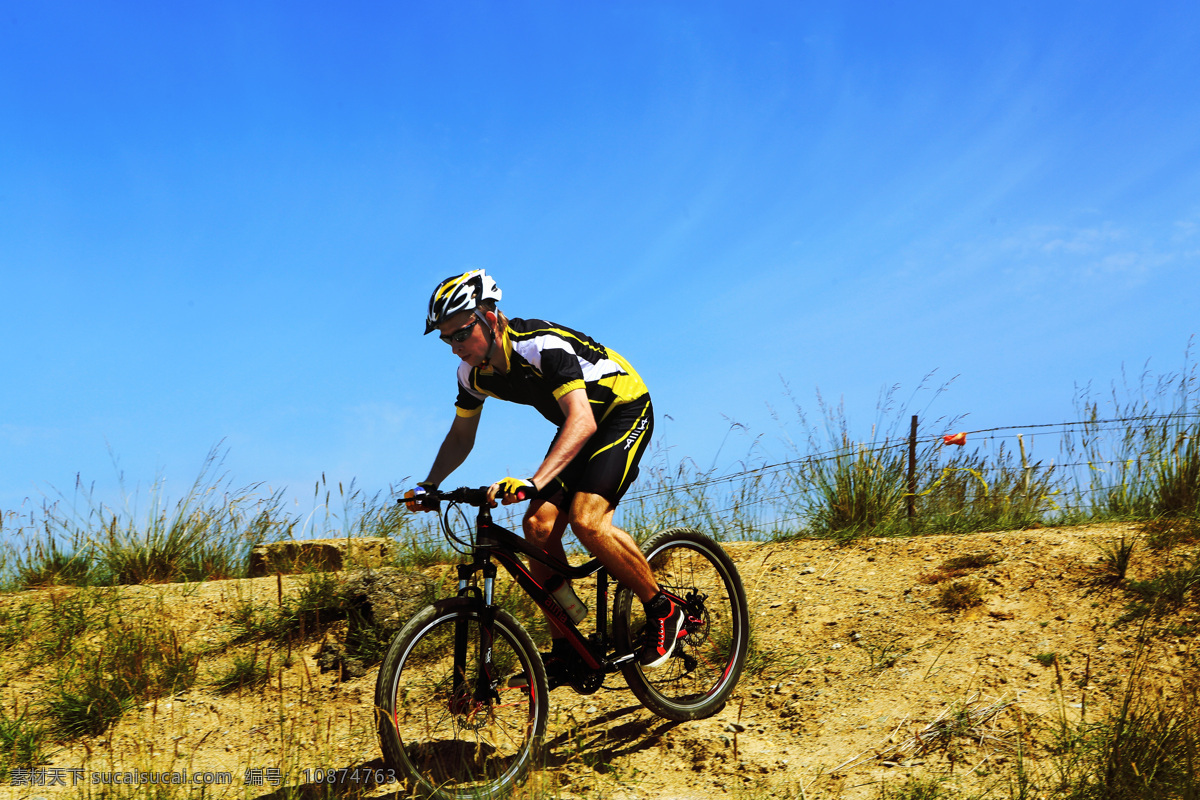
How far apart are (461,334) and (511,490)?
107cm

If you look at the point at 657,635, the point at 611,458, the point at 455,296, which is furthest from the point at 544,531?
the point at 455,296

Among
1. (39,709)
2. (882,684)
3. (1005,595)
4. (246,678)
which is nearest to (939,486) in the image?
(1005,595)

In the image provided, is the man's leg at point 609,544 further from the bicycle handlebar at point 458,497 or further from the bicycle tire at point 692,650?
the bicycle handlebar at point 458,497

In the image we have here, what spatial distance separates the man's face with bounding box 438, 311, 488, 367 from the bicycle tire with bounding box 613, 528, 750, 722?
1.70m

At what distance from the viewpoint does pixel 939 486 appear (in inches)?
350

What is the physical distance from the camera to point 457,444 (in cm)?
514

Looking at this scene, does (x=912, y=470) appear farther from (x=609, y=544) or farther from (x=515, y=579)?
(x=515, y=579)

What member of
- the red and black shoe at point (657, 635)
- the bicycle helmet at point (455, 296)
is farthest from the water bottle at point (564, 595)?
the bicycle helmet at point (455, 296)

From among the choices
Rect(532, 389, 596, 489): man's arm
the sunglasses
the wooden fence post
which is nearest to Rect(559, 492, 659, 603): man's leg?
Rect(532, 389, 596, 489): man's arm

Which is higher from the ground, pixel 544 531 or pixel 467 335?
pixel 467 335

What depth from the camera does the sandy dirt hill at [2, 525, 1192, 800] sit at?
4668 mm

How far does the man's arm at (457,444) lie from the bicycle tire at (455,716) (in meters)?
0.98

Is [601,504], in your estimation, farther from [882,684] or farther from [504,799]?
[882,684]

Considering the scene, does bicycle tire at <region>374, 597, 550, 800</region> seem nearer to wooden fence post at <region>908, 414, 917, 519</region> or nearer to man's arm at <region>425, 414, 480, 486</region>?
man's arm at <region>425, 414, 480, 486</region>
